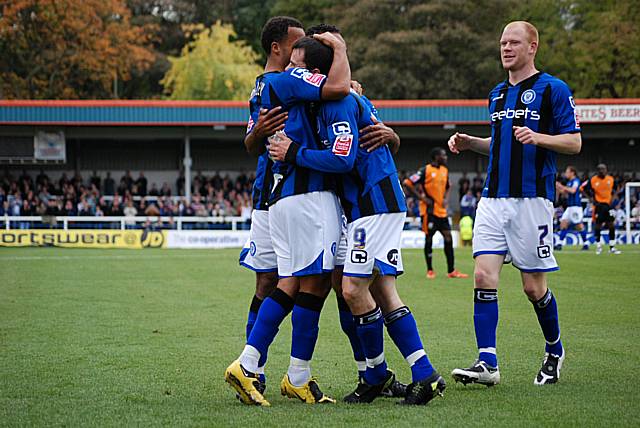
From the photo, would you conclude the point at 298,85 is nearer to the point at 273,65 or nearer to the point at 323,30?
the point at 323,30

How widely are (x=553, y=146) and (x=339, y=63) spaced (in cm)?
175

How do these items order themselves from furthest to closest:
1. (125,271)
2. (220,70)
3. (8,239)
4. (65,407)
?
(220,70)
(8,239)
(125,271)
(65,407)

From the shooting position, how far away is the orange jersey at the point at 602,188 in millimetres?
24000

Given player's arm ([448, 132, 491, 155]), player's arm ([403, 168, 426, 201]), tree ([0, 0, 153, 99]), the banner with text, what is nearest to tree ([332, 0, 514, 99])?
tree ([0, 0, 153, 99])

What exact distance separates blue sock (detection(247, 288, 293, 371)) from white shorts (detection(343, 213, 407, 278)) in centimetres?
48

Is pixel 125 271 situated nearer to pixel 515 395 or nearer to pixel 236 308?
pixel 236 308

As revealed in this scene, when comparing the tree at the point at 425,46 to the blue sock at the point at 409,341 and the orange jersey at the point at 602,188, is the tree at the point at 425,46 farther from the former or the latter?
the blue sock at the point at 409,341

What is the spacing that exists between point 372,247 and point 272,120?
1.06 metres

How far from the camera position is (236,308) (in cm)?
1205

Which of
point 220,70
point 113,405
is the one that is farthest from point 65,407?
point 220,70

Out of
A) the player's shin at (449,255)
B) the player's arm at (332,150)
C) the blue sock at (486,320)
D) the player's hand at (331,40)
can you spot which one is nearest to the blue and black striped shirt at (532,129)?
the blue sock at (486,320)

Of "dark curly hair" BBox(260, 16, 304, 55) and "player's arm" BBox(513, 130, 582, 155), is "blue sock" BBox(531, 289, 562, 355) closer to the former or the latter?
"player's arm" BBox(513, 130, 582, 155)

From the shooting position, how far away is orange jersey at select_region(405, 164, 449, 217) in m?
16.7

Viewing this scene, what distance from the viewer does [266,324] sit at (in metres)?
6.11
